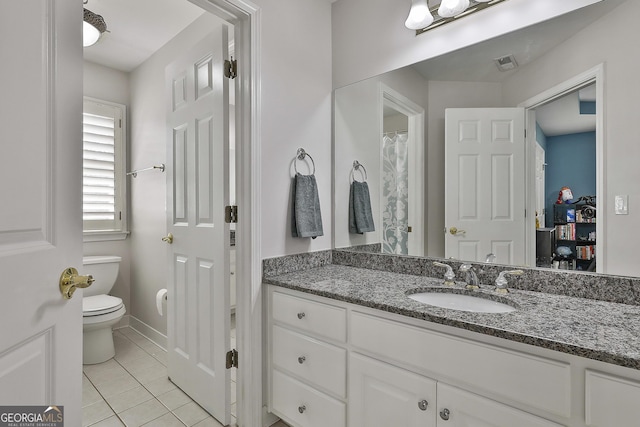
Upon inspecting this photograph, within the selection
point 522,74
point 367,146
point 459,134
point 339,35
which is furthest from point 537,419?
point 339,35

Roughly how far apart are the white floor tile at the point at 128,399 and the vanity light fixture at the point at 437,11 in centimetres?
255

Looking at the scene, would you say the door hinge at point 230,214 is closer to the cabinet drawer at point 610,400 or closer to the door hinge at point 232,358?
the door hinge at point 232,358

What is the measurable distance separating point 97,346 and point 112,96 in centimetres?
218

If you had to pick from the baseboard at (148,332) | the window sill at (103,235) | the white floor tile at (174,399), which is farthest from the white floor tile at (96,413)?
the window sill at (103,235)

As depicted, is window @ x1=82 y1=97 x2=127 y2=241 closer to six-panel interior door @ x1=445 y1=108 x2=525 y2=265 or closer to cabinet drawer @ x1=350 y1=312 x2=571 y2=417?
cabinet drawer @ x1=350 y1=312 x2=571 y2=417

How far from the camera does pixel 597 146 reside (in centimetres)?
128

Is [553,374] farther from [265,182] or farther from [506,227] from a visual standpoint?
[265,182]

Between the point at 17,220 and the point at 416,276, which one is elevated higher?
the point at 17,220

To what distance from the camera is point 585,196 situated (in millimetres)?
1318

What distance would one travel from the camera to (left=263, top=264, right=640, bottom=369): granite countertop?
87 centimetres

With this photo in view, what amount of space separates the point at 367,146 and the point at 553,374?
4.80ft

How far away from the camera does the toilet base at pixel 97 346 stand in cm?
247

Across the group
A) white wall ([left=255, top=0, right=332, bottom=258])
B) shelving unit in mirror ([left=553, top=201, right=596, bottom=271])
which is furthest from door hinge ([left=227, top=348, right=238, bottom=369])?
shelving unit in mirror ([left=553, top=201, right=596, bottom=271])

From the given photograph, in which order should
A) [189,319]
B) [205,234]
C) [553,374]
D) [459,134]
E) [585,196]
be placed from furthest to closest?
[189,319] → [205,234] → [459,134] → [585,196] → [553,374]
